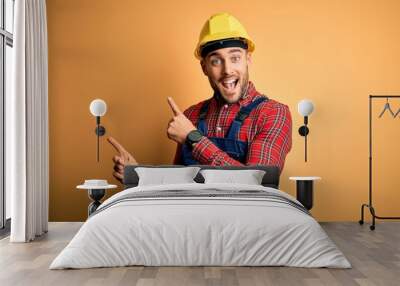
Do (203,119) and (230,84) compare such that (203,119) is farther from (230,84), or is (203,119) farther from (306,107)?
(306,107)

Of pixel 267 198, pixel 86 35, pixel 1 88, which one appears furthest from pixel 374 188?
pixel 1 88

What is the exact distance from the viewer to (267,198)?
Answer: 496 cm

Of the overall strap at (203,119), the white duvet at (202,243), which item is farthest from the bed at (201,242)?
the overall strap at (203,119)

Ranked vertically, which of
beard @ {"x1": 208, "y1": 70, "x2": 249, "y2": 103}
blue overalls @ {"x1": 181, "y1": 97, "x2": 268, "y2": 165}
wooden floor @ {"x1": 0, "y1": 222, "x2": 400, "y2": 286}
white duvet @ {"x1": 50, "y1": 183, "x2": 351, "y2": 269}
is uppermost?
beard @ {"x1": 208, "y1": 70, "x2": 249, "y2": 103}

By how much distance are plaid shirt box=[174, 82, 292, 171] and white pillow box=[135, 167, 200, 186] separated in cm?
44

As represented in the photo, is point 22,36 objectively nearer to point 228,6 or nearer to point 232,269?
point 228,6

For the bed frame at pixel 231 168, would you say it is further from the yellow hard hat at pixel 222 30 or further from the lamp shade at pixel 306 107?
the yellow hard hat at pixel 222 30

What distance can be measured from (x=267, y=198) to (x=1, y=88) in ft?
10.8

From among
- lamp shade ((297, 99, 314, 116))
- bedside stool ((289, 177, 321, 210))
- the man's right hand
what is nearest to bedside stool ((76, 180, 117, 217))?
the man's right hand

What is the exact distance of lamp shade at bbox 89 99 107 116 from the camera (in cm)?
709

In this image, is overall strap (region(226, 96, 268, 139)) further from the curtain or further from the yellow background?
the curtain

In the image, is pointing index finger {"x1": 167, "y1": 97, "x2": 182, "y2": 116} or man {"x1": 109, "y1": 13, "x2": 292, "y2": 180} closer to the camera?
man {"x1": 109, "y1": 13, "x2": 292, "y2": 180}

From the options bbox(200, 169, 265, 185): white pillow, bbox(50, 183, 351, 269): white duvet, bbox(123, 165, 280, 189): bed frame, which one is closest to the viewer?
bbox(50, 183, 351, 269): white duvet

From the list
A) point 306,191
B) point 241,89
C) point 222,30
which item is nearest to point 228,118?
point 241,89
